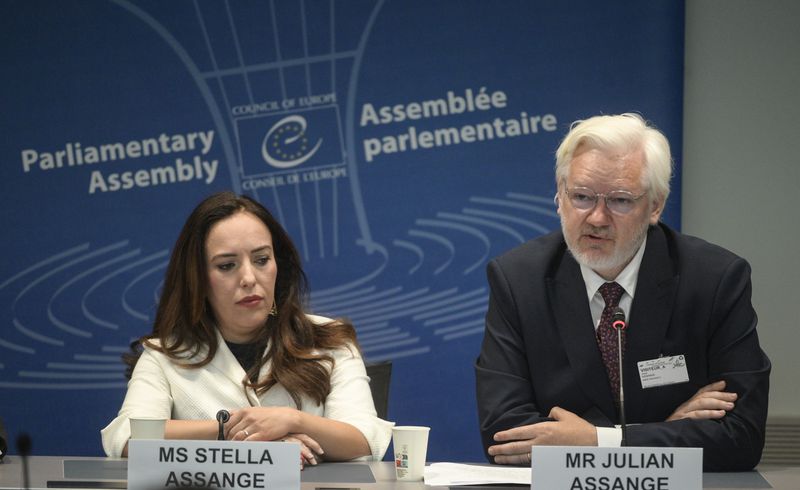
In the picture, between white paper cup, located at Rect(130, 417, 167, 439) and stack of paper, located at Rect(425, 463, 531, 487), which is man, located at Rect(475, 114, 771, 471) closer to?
stack of paper, located at Rect(425, 463, 531, 487)

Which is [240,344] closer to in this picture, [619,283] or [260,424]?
[260,424]

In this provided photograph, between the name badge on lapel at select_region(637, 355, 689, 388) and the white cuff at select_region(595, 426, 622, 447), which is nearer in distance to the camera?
the white cuff at select_region(595, 426, 622, 447)

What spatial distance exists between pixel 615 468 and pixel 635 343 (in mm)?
789

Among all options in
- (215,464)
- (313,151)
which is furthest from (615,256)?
(313,151)

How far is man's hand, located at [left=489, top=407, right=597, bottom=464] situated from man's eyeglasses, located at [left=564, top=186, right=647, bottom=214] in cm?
60

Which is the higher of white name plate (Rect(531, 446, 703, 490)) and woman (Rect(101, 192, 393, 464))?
woman (Rect(101, 192, 393, 464))

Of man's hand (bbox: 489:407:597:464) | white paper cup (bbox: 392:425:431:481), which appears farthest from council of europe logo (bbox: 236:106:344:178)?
white paper cup (bbox: 392:425:431:481)

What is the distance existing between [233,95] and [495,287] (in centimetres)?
209

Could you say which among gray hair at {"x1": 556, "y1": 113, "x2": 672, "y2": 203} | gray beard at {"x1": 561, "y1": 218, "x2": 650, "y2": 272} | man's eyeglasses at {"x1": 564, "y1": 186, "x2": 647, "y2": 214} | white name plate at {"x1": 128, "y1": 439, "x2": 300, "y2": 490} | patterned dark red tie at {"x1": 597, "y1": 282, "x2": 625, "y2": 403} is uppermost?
gray hair at {"x1": 556, "y1": 113, "x2": 672, "y2": 203}

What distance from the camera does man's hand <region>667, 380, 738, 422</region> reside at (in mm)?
2750

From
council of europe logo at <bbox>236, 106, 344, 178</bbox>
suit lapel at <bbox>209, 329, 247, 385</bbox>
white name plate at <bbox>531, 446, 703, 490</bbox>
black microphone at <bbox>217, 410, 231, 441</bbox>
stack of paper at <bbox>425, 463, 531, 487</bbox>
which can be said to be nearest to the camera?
white name plate at <bbox>531, 446, 703, 490</bbox>

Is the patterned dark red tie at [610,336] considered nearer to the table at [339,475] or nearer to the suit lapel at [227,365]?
the table at [339,475]

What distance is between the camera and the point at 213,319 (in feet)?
10.8

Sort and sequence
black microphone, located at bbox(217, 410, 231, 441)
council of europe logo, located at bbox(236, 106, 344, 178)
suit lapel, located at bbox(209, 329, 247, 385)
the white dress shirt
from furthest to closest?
council of europe logo, located at bbox(236, 106, 344, 178) < suit lapel, located at bbox(209, 329, 247, 385) < the white dress shirt < black microphone, located at bbox(217, 410, 231, 441)
